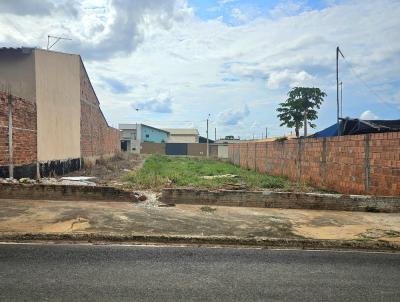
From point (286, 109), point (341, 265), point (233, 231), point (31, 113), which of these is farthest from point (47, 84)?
point (286, 109)

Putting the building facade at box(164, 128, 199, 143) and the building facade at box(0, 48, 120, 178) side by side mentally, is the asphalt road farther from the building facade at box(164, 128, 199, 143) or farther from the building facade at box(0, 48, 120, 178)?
the building facade at box(164, 128, 199, 143)

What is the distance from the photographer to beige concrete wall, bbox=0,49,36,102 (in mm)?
15008

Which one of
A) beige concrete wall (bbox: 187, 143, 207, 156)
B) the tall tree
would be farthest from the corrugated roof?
the tall tree

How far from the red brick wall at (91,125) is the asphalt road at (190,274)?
16177mm

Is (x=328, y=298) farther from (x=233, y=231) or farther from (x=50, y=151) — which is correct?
(x=50, y=151)

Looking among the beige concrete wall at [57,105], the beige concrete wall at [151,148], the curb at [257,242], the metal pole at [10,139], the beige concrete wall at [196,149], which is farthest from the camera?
the beige concrete wall at [196,149]

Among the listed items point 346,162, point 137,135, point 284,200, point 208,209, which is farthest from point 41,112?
point 137,135

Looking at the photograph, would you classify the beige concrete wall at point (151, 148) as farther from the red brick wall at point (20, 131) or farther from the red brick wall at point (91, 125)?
the red brick wall at point (20, 131)

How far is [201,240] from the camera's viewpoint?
758cm

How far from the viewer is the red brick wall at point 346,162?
11.9 m

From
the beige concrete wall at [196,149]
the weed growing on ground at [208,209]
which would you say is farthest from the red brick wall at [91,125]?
the beige concrete wall at [196,149]

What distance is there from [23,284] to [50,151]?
12234 millimetres

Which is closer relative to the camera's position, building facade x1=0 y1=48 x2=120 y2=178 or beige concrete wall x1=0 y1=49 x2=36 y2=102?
building facade x1=0 y1=48 x2=120 y2=178

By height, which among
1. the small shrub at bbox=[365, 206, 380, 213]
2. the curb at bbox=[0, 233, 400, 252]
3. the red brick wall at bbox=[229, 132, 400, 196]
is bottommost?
the curb at bbox=[0, 233, 400, 252]
